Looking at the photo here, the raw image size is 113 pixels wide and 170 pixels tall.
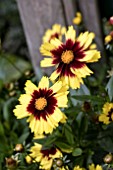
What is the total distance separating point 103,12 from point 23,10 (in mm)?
363

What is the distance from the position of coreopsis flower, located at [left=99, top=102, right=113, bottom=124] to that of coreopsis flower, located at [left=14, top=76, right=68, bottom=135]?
158 millimetres

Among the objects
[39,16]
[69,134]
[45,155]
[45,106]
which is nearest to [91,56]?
[45,106]

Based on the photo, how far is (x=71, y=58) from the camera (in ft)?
4.30

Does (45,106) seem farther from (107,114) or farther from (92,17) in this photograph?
(92,17)

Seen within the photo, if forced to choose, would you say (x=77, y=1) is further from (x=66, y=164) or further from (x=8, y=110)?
(x=66, y=164)

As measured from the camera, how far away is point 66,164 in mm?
1428

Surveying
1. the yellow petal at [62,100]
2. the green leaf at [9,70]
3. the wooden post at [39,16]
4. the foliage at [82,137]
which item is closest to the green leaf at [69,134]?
the foliage at [82,137]

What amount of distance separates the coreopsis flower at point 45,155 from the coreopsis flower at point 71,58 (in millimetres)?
283

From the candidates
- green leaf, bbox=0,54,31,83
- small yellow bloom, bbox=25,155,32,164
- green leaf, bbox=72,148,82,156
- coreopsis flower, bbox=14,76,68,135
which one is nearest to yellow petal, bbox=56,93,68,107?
coreopsis flower, bbox=14,76,68,135

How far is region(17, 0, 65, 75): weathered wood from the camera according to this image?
2.07m

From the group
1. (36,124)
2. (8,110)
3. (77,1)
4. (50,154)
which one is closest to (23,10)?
(77,1)

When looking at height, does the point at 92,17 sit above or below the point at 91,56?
above

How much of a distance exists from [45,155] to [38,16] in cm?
81

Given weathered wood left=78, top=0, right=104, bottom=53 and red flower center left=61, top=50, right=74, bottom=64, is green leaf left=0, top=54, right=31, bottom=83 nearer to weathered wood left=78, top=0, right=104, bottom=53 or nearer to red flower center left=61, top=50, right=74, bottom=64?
weathered wood left=78, top=0, right=104, bottom=53
